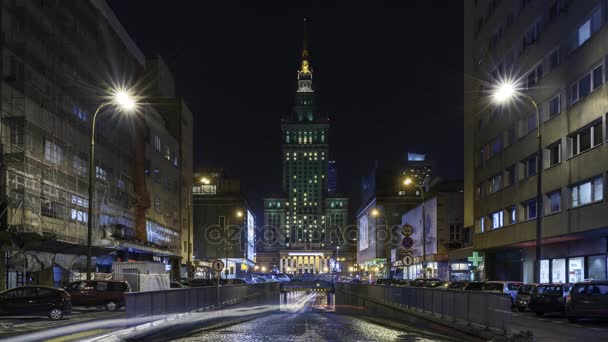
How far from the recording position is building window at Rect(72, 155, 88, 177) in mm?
53513

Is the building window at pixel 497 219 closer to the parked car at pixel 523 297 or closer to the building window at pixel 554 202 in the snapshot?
the building window at pixel 554 202

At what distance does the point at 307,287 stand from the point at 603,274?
69.1m

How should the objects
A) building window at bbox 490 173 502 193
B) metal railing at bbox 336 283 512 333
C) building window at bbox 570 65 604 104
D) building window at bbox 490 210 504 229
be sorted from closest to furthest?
metal railing at bbox 336 283 512 333 → building window at bbox 570 65 604 104 → building window at bbox 490 210 504 229 → building window at bbox 490 173 502 193

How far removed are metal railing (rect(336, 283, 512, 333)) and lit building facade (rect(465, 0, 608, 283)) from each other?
8368 millimetres

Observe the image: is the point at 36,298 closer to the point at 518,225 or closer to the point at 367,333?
the point at 367,333

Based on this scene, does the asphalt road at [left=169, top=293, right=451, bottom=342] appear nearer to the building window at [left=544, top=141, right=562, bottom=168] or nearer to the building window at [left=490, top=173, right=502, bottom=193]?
the building window at [left=544, top=141, right=562, bottom=168]

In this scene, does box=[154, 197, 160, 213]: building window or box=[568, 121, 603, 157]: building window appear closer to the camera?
box=[568, 121, 603, 157]: building window

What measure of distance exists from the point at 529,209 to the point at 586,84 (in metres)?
13.3

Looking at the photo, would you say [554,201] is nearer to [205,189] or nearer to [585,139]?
[585,139]

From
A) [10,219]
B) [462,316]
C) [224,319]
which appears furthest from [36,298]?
[462,316]

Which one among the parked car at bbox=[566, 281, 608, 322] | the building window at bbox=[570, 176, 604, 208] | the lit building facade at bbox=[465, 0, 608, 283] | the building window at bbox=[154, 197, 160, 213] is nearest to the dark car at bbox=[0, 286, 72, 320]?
the parked car at bbox=[566, 281, 608, 322]

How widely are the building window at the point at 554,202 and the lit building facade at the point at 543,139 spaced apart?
7cm

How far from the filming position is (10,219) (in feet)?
133

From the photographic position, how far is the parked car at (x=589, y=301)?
25219 millimetres
